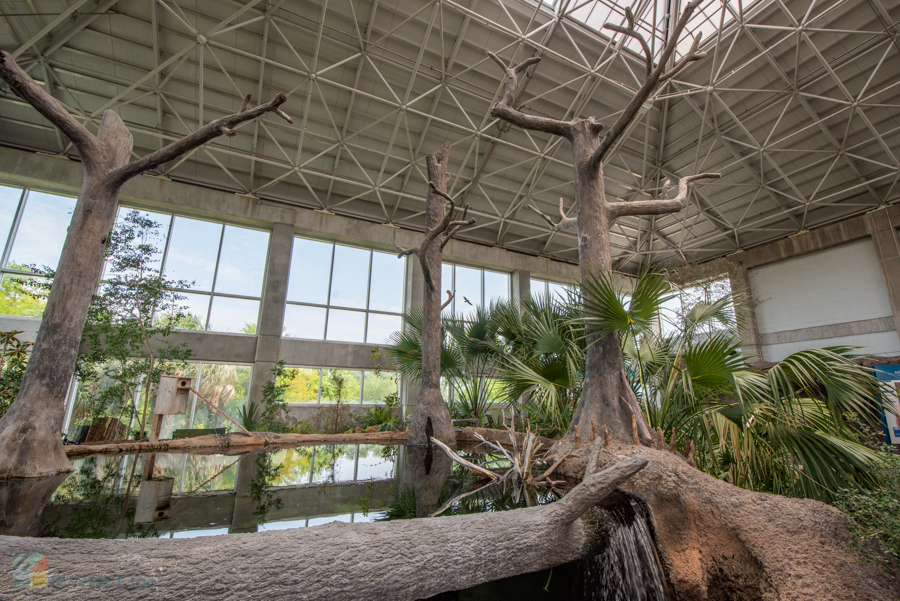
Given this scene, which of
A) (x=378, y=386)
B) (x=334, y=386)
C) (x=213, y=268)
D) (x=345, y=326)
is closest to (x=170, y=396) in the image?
(x=334, y=386)

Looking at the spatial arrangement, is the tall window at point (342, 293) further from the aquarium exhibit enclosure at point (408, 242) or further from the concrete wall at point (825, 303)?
the concrete wall at point (825, 303)

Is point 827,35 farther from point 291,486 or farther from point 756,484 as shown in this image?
point 291,486

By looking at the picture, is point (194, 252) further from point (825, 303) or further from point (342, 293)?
point (825, 303)

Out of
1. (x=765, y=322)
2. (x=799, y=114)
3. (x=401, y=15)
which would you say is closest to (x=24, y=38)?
(x=401, y=15)

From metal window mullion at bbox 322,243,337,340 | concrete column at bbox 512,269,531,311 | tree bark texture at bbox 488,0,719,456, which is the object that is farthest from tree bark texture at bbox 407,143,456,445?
concrete column at bbox 512,269,531,311

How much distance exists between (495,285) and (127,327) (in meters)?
11.0

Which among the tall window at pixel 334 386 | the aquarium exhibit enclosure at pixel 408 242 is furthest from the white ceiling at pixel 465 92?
the tall window at pixel 334 386

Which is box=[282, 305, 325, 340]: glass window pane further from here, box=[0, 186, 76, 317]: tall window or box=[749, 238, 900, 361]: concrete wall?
box=[749, 238, 900, 361]: concrete wall

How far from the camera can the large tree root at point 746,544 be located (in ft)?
5.03

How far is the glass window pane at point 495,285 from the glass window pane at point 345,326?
483cm

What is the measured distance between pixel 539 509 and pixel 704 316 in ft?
8.20

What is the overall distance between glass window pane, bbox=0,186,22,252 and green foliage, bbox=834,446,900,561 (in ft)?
46.0

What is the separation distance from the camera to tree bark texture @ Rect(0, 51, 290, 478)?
11.7 feet

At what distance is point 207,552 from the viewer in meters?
1.24
